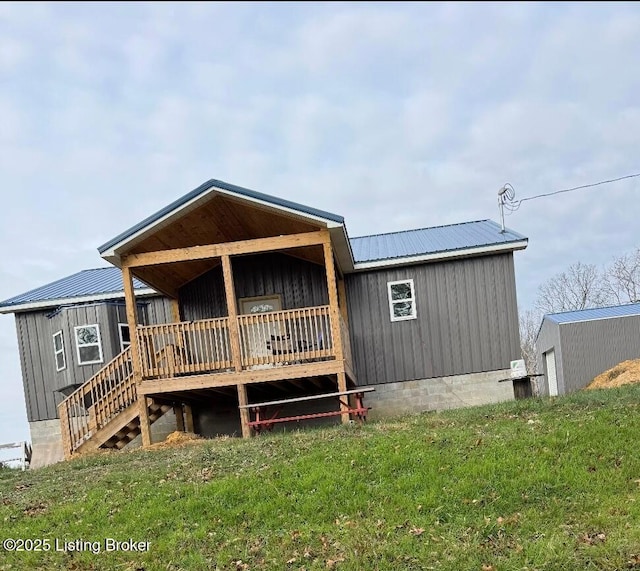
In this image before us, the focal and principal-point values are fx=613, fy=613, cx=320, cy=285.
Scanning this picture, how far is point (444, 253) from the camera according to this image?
14086mm

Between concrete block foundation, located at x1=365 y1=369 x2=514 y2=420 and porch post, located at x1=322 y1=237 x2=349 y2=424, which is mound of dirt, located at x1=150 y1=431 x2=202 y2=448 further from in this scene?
concrete block foundation, located at x1=365 y1=369 x2=514 y2=420

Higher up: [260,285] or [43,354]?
[260,285]

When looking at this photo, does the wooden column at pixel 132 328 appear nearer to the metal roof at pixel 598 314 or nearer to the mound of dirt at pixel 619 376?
the mound of dirt at pixel 619 376

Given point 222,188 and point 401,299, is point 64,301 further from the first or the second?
point 401,299

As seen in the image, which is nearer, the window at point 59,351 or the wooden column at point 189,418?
the wooden column at point 189,418

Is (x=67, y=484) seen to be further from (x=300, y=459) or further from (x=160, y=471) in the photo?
(x=300, y=459)

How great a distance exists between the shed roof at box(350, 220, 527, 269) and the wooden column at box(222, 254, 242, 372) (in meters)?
3.63

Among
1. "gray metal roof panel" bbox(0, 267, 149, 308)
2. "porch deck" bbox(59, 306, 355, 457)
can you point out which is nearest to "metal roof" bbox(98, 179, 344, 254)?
"porch deck" bbox(59, 306, 355, 457)

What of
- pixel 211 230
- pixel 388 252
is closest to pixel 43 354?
pixel 211 230

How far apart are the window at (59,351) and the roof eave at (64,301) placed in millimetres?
777

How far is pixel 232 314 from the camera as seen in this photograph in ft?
38.4

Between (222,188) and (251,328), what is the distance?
13.0 ft

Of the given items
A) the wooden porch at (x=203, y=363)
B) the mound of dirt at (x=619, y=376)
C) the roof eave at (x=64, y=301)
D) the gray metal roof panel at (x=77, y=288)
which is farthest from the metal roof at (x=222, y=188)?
the mound of dirt at (x=619, y=376)

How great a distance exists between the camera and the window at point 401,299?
1444 cm
